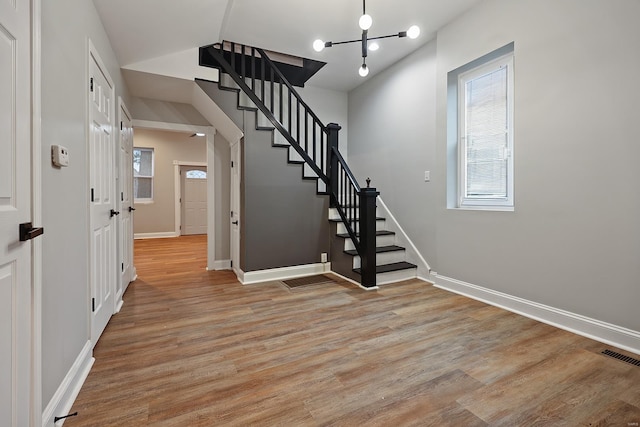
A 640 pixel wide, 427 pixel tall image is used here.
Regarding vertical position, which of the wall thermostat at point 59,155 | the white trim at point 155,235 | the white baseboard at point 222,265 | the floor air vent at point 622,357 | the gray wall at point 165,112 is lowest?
the floor air vent at point 622,357

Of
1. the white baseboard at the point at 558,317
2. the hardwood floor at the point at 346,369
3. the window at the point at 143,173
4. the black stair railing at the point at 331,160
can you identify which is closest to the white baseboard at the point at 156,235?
the window at the point at 143,173

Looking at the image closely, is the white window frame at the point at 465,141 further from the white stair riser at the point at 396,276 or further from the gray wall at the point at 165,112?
the gray wall at the point at 165,112

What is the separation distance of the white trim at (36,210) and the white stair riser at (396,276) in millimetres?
3070

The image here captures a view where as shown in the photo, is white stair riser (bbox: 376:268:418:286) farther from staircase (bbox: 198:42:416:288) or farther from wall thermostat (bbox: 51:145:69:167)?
wall thermostat (bbox: 51:145:69:167)

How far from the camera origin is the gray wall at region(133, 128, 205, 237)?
7785mm

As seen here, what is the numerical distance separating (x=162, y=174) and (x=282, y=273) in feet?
19.4

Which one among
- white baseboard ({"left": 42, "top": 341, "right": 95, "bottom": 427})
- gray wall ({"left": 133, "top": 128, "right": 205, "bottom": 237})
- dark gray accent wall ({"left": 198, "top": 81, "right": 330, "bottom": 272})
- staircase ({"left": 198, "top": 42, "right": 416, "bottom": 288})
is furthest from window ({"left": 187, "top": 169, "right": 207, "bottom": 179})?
white baseboard ({"left": 42, "top": 341, "right": 95, "bottom": 427})

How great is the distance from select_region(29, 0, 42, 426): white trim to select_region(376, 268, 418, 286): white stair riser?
307cm

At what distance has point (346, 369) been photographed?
6.07ft

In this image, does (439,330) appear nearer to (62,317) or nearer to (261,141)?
(62,317)

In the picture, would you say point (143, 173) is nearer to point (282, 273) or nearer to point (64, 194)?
point (282, 273)

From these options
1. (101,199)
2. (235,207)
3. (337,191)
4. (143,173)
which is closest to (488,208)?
(337,191)

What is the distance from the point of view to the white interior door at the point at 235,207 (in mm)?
4062

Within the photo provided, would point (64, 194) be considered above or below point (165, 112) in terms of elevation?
below
